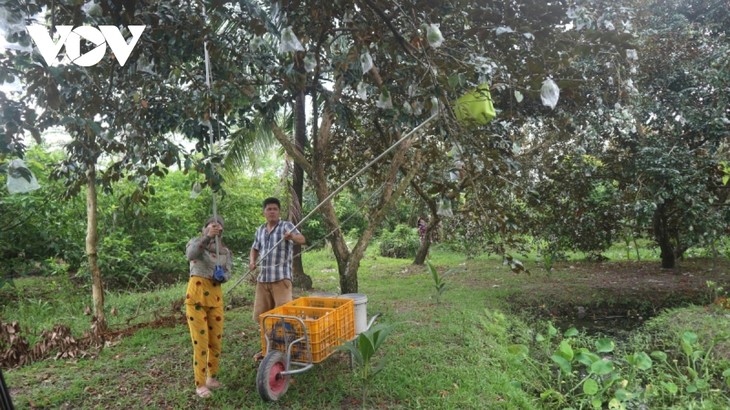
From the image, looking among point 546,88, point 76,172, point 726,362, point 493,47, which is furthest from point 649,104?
point 76,172

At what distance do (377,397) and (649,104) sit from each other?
518 cm

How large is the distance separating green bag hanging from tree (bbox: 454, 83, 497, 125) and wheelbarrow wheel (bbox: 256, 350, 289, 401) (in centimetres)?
188

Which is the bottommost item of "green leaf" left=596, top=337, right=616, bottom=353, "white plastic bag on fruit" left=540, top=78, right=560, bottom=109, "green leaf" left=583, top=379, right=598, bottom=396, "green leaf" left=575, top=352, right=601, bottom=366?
"green leaf" left=583, top=379, right=598, bottom=396

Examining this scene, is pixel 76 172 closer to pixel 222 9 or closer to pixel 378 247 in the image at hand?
pixel 222 9

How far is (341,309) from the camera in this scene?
358 cm

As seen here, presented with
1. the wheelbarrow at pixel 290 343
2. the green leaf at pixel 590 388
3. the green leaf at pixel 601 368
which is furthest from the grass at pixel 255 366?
the green leaf at pixel 601 368

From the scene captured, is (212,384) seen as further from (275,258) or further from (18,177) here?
(18,177)

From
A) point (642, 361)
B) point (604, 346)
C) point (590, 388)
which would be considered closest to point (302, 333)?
point (590, 388)

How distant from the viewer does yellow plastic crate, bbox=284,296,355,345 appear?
11.7 ft

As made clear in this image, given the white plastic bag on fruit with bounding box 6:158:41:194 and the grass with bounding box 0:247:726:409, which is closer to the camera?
the white plastic bag on fruit with bounding box 6:158:41:194

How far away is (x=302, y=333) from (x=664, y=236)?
7.26 meters

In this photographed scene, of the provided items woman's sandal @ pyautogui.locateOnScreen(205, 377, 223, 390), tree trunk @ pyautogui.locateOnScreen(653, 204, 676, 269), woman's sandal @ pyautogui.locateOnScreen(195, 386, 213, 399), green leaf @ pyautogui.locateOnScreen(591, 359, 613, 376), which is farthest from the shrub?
woman's sandal @ pyautogui.locateOnScreen(195, 386, 213, 399)

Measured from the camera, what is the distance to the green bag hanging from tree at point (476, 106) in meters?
2.44

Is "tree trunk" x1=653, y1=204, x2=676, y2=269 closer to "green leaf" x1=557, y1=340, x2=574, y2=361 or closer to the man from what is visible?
"green leaf" x1=557, y1=340, x2=574, y2=361
